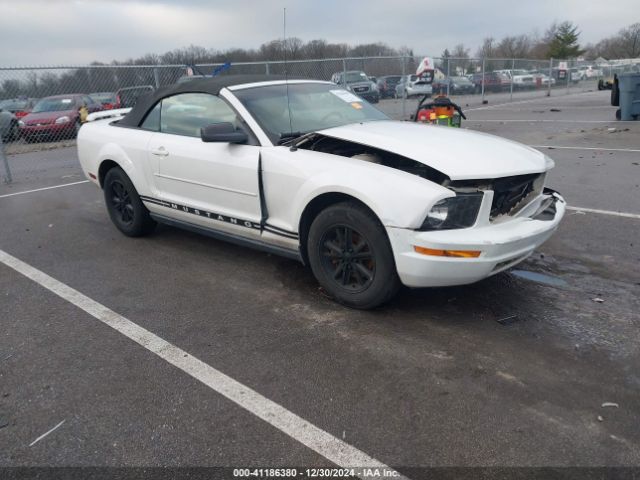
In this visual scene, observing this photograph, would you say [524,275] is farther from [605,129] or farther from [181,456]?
[605,129]

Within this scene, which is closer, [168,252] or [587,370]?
[587,370]

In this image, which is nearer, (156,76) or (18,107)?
(156,76)

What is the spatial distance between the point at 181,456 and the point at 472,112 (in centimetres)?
1981

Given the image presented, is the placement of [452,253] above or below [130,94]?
below

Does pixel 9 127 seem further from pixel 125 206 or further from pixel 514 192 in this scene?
pixel 514 192

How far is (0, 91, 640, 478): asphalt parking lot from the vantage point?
2480 mm

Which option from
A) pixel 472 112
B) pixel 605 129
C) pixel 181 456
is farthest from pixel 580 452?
pixel 472 112

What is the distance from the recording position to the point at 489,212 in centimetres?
342

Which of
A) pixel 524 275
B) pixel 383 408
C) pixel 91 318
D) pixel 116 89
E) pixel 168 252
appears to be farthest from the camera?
pixel 116 89

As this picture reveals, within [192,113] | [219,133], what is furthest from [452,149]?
[192,113]

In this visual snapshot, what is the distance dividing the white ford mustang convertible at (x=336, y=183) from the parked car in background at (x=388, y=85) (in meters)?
14.5

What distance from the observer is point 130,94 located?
14641 mm

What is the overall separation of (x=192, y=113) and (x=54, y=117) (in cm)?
1314

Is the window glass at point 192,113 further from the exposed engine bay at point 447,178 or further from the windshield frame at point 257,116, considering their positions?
the exposed engine bay at point 447,178
